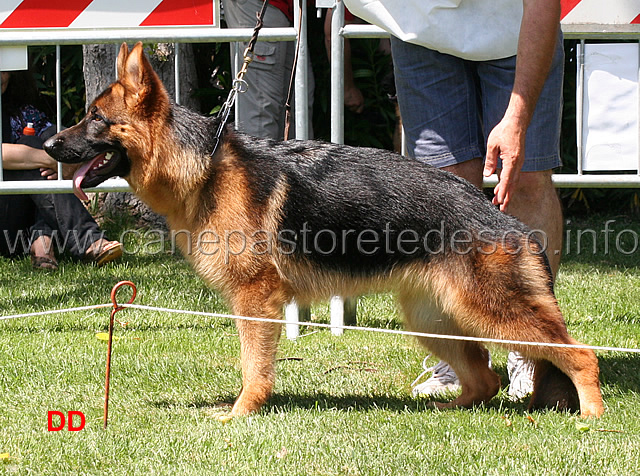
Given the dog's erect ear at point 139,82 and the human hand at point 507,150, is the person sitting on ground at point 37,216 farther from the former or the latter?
the human hand at point 507,150

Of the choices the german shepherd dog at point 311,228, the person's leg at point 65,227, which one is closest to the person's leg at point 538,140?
the german shepherd dog at point 311,228

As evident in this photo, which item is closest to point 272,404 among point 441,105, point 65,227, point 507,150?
point 507,150

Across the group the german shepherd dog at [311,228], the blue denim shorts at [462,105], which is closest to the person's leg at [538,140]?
the blue denim shorts at [462,105]

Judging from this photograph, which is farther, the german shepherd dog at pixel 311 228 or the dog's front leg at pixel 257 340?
the dog's front leg at pixel 257 340

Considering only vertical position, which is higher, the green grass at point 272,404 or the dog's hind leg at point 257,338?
the dog's hind leg at point 257,338

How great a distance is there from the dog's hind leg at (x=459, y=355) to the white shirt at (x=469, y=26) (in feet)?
4.01

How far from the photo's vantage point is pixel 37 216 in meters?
6.83

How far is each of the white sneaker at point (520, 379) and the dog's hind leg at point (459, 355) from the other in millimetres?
200

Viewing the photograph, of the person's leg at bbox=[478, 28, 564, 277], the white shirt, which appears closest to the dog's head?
the white shirt

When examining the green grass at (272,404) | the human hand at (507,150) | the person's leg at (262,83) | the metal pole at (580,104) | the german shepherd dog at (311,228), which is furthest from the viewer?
the person's leg at (262,83)

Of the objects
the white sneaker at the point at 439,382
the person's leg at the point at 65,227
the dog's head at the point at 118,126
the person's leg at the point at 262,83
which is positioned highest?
the person's leg at the point at 262,83

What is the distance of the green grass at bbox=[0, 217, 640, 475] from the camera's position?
112 inches

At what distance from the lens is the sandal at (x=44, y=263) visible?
21.3 ft

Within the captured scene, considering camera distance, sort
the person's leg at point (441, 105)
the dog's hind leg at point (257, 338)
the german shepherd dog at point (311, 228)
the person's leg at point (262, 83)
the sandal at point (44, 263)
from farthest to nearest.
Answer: the sandal at point (44, 263)
the person's leg at point (262, 83)
the person's leg at point (441, 105)
the dog's hind leg at point (257, 338)
the german shepherd dog at point (311, 228)
